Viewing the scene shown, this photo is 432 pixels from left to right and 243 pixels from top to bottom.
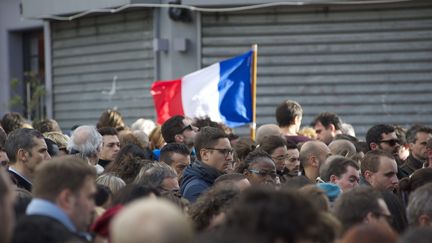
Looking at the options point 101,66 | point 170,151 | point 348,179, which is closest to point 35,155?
point 170,151

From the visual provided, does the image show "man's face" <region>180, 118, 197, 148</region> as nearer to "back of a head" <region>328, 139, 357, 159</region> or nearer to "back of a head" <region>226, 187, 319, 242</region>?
"back of a head" <region>328, 139, 357, 159</region>

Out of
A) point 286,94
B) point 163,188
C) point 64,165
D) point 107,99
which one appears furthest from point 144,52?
point 64,165

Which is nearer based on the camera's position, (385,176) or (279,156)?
(385,176)

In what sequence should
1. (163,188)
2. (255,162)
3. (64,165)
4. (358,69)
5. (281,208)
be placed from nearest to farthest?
(281,208) → (64,165) → (163,188) → (255,162) → (358,69)

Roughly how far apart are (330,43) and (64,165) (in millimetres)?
12508

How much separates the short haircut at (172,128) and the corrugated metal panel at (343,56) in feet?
19.7

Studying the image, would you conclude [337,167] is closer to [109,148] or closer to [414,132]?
[109,148]

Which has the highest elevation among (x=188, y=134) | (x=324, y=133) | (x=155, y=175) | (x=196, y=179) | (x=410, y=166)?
(x=155, y=175)

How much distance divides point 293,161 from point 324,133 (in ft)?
9.19

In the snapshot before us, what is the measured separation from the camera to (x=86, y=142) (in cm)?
1059

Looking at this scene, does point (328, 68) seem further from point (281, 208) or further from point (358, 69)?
point (281, 208)

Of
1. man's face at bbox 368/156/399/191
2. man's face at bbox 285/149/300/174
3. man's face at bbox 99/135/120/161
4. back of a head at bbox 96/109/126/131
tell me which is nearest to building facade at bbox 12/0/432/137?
back of a head at bbox 96/109/126/131

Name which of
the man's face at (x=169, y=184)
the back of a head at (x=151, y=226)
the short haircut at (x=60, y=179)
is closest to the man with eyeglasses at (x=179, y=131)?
the man's face at (x=169, y=184)

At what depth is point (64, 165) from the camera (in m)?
5.79
